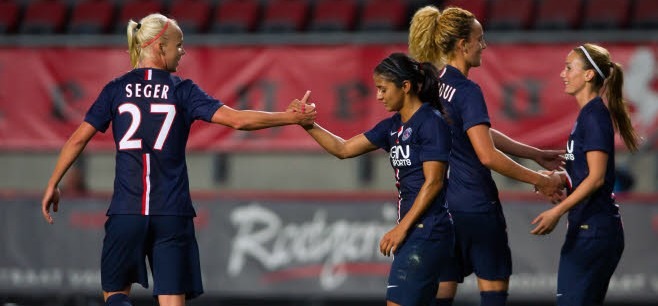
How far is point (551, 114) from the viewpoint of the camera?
11188 millimetres

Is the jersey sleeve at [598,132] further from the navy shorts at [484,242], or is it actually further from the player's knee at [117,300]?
the player's knee at [117,300]

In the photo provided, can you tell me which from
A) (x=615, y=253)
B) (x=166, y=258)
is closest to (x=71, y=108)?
(x=166, y=258)

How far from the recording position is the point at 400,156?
5574 millimetres

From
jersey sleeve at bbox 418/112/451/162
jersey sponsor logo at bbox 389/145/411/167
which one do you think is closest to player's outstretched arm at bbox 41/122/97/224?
jersey sponsor logo at bbox 389/145/411/167

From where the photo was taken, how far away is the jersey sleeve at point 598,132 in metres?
5.69

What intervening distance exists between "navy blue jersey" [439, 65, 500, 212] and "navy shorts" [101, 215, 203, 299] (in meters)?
1.39

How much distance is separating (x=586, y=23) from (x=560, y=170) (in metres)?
6.00

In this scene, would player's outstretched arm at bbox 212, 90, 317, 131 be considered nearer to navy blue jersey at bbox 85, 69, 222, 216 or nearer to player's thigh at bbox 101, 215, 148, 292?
navy blue jersey at bbox 85, 69, 222, 216

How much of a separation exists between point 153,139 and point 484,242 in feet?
5.74

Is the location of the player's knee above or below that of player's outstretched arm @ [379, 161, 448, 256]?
below

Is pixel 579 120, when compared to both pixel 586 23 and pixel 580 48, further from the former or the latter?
pixel 586 23

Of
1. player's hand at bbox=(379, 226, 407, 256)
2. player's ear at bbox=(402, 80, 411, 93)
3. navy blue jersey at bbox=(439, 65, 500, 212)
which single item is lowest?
player's hand at bbox=(379, 226, 407, 256)

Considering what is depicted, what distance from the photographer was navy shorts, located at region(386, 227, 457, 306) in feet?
17.9

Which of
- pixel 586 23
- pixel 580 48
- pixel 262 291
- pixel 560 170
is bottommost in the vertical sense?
pixel 262 291
